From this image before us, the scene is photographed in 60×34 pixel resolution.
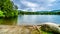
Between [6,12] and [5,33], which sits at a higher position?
[5,33]

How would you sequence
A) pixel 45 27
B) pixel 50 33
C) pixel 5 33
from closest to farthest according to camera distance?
pixel 5 33 < pixel 50 33 < pixel 45 27

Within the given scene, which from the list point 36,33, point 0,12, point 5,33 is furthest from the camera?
point 0,12

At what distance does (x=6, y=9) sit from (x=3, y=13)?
2.27 m

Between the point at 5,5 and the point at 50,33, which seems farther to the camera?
the point at 5,5

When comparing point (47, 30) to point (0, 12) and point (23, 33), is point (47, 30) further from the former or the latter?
point (0, 12)

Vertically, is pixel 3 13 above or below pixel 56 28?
below

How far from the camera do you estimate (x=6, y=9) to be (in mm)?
63094

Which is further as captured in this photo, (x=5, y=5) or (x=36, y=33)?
(x=5, y=5)

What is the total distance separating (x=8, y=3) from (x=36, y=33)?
54.7 m

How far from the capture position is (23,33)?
973cm

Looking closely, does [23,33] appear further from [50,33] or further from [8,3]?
[8,3]

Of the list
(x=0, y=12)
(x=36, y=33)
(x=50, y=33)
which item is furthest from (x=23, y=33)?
(x=0, y=12)

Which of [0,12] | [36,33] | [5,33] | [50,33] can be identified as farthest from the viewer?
[0,12]

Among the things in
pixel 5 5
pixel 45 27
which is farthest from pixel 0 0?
pixel 45 27
